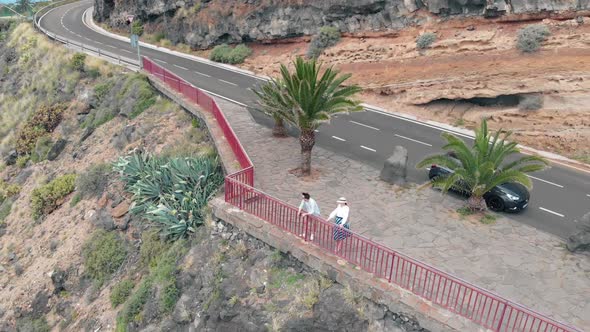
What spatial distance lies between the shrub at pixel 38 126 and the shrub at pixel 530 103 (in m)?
25.0

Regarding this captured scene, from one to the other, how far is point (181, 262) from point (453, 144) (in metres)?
8.66

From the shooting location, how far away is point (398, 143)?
2069cm

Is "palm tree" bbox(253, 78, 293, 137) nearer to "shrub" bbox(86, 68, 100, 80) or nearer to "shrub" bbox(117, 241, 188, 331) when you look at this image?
"shrub" bbox(117, 241, 188, 331)

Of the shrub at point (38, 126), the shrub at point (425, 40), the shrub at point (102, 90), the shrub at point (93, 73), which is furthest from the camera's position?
the shrub at point (93, 73)

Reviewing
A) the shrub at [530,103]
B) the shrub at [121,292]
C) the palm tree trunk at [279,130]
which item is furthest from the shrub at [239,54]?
the shrub at [121,292]

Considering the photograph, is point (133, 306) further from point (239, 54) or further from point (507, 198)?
point (239, 54)

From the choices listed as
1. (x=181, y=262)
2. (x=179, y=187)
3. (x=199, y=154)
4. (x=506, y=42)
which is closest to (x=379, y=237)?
(x=181, y=262)

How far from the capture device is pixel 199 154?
16.9m

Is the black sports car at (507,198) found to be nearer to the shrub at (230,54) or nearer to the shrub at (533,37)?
the shrub at (533,37)

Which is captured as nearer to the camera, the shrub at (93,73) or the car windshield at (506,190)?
the car windshield at (506,190)

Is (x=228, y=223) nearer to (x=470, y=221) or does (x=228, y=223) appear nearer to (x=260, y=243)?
(x=260, y=243)

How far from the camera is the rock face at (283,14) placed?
25.9 metres

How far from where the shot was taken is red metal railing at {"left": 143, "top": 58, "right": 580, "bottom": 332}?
877cm

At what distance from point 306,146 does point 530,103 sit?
13.1 meters
